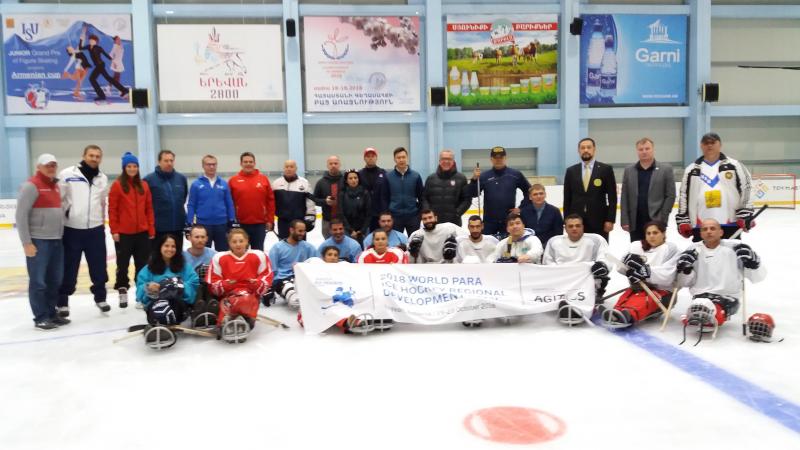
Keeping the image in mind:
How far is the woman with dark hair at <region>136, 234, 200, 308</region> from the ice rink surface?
41 centimetres

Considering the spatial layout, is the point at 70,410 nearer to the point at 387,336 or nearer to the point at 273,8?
the point at 387,336

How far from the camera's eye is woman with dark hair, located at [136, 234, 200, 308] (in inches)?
188

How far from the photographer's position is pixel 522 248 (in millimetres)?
5367

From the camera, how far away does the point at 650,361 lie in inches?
155

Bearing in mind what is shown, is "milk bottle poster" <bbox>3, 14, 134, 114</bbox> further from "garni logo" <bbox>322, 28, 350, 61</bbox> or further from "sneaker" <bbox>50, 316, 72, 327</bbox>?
"sneaker" <bbox>50, 316, 72, 327</bbox>

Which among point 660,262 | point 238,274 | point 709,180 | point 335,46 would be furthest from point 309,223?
point 335,46

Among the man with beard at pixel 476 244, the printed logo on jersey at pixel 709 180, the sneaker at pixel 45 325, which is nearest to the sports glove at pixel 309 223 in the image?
the man with beard at pixel 476 244

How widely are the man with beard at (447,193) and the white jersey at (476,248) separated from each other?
2.27 feet

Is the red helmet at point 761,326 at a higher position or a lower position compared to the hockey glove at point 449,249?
lower

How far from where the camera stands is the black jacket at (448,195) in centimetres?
629

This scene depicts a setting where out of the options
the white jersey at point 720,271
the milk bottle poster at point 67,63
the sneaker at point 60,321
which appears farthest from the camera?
the milk bottle poster at point 67,63

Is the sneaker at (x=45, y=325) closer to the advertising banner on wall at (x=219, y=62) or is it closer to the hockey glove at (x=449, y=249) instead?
the hockey glove at (x=449, y=249)

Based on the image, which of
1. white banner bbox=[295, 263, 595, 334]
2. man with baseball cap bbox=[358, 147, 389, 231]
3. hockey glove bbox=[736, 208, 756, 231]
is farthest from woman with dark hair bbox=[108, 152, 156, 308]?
hockey glove bbox=[736, 208, 756, 231]

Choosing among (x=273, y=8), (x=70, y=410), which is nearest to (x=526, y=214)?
(x=70, y=410)
